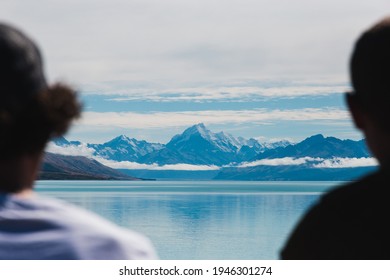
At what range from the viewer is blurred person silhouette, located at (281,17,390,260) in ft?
10.3

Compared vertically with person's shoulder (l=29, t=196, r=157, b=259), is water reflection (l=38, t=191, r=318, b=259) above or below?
below

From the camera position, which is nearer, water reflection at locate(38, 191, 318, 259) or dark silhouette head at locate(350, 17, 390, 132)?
dark silhouette head at locate(350, 17, 390, 132)

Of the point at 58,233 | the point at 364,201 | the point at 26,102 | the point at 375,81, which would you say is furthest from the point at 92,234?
the point at 375,81

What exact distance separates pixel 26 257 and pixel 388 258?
4.66 feet

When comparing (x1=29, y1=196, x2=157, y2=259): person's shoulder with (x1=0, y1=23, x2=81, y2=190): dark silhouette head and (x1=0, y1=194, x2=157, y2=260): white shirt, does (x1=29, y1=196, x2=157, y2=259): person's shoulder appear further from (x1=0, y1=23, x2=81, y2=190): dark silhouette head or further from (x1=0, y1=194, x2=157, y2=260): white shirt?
(x1=0, y1=23, x2=81, y2=190): dark silhouette head

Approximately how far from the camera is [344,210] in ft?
10.3

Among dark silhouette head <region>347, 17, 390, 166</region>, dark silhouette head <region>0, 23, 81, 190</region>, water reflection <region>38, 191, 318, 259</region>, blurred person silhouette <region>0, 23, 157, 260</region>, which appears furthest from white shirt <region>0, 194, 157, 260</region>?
water reflection <region>38, 191, 318, 259</region>

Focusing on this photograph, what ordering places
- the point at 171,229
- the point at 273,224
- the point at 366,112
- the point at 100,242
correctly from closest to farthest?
the point at 100,242, the point at 366,112, the point at 171,229, the point at 273,224

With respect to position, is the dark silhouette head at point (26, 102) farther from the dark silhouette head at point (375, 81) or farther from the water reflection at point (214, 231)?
the water reflection at point (214, 231)

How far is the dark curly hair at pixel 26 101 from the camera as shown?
289 cm

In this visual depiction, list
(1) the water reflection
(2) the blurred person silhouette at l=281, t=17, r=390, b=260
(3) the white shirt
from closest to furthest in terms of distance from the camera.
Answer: (3) the white shirt
(2) the blurred person silhouette at l=281, t=17, r=390, b=260
(1) the water reflection

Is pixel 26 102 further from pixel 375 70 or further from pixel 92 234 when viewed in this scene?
pixel 375 70
